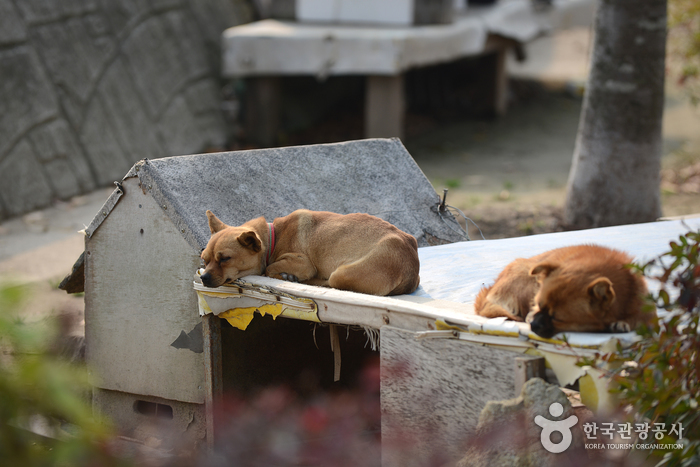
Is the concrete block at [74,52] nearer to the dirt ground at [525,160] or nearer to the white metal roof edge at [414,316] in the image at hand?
the dirt ground at [525,160]

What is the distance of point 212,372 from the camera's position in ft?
12.7

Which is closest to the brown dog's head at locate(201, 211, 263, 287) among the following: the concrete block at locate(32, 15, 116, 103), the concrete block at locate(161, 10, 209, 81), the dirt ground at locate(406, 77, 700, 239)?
the dirt ground at locate(406, 77, 700, 239)

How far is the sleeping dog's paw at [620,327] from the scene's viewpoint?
2.63m

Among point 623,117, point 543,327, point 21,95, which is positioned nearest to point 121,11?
point 21,95

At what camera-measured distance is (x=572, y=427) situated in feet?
8.52

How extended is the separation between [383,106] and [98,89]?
4.27 meters

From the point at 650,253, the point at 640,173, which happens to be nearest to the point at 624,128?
the point at 640,173

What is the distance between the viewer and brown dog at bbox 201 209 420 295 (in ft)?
11.7

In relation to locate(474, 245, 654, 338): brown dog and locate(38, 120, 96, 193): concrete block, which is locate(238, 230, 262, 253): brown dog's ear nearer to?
locate(474, 245, 654, 338): brown dog

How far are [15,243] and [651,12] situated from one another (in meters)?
7.09

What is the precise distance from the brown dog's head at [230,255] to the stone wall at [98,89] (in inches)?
213

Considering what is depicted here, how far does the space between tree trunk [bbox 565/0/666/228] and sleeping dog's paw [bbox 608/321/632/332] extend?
491cm

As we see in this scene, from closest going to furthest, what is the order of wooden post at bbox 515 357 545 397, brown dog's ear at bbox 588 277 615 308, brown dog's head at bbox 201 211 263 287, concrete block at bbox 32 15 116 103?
brown dog's ear at bbox 588 277 615 308 < wooden post at bbox 515 357 545 397 < brown dog's head at bbox 201 211 263 287 < concrete block at bbox 32 15 116 103

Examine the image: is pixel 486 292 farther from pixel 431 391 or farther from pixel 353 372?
pixel 353 372
